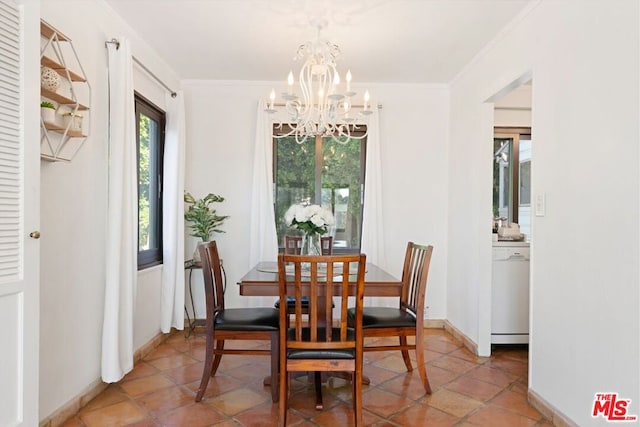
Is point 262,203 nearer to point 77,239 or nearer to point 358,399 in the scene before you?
point 77,239

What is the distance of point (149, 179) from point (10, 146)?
2.13 meters

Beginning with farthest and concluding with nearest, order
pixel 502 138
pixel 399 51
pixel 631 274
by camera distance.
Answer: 1. pixel 502 138
2. pixel 399 51
3. pixel 631 274

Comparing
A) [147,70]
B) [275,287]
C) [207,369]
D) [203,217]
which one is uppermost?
[147,70]

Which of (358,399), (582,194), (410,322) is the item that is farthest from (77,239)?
(582,194)

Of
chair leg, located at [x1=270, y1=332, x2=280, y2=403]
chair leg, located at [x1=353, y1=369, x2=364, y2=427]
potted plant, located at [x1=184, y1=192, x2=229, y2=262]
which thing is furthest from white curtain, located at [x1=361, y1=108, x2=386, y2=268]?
chair leg, located at [x1=353, y1=369, x2=364, y2=427]

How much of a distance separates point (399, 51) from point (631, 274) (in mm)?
2492

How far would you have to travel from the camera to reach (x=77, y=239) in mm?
2441

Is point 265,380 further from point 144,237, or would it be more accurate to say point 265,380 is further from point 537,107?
point 537,107

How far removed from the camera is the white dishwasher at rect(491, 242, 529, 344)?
357cm

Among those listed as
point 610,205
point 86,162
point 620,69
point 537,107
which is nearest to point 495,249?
point 537,107

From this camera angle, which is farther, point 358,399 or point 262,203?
point 262,203

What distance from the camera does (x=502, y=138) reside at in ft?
14.8

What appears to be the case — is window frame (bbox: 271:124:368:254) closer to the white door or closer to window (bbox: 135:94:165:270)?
window (bbox: 135:94:165:270)

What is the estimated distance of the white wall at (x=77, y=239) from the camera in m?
2.18
